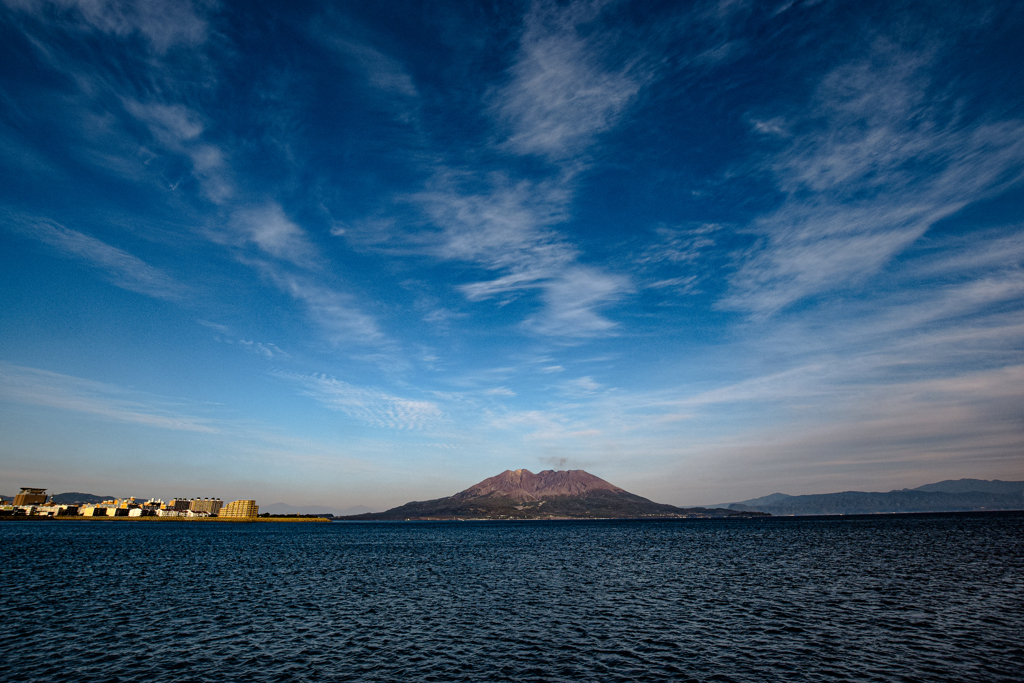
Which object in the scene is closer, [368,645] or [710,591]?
[368,645]

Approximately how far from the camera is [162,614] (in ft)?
134

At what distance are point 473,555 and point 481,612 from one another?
5771 cm

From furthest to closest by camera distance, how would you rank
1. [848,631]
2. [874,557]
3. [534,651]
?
[874,557]
[848,631]
[534,651]

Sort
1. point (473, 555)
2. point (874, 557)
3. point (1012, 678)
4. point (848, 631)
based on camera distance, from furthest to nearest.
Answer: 1. point (473, 555)
2. point (874, 557)
3. point (848, 631)
4. point (1012, 678)

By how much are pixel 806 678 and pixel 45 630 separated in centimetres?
5007

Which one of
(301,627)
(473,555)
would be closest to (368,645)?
(301,627)

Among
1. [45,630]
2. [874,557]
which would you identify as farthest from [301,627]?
[874,557]

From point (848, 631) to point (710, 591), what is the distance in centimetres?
1737

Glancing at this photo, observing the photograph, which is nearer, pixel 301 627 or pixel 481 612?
pixel 301 627

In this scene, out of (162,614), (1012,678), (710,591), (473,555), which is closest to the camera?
(1012,678)

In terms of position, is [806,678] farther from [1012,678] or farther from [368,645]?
[368,645]

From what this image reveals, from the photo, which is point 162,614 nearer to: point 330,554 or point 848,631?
point 848,631

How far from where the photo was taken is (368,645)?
107 feet

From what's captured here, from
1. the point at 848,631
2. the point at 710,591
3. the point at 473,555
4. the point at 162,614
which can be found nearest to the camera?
the point at 848,631
